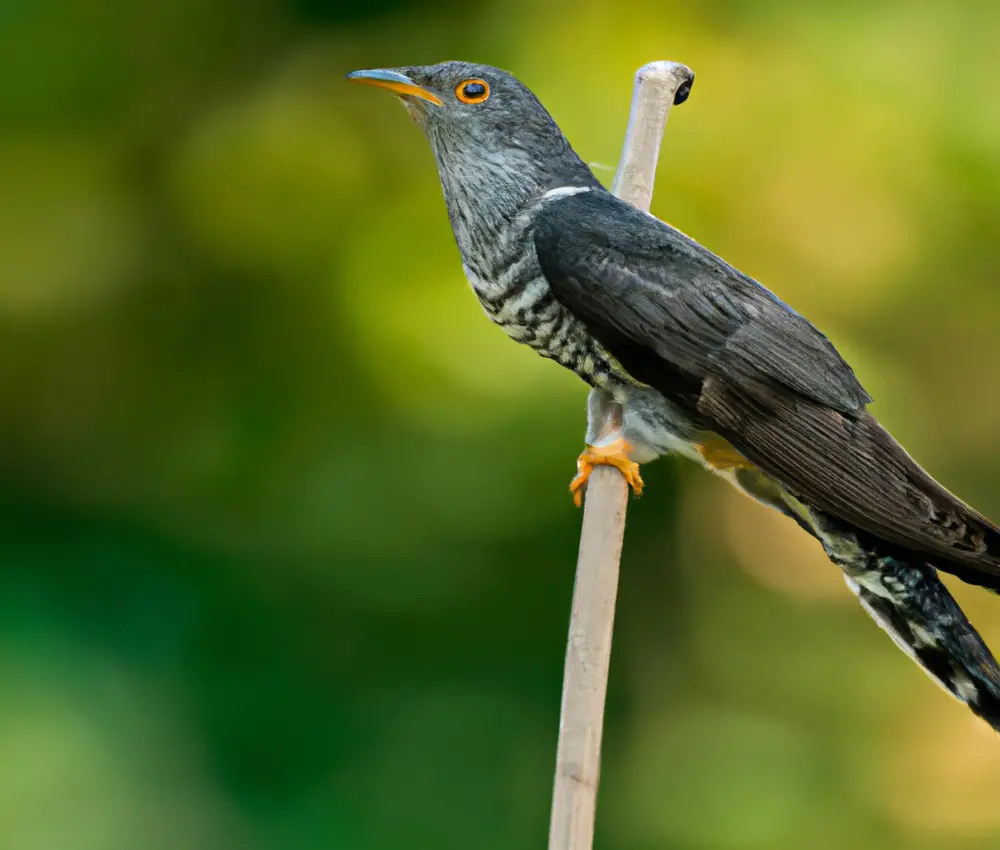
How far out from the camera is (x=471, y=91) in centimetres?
144

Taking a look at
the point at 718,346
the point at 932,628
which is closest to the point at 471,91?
the point at 718,346

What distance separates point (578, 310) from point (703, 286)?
0.15m

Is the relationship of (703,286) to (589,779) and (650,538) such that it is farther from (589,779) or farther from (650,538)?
(650,538)

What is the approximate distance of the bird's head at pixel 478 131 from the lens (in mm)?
1427

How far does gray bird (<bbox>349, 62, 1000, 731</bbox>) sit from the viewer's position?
4.43ft

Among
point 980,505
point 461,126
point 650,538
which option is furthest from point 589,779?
point 980,505

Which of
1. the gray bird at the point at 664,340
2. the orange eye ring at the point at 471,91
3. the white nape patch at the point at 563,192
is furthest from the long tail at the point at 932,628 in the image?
the orange eye ring at the point at 471,91

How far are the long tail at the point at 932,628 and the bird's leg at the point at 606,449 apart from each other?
29 centimetres

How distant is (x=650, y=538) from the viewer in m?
3.02

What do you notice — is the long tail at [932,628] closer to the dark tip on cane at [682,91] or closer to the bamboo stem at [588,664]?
the bamboo stem at [588,664]

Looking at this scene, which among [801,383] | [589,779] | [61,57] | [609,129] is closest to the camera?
[589,779]

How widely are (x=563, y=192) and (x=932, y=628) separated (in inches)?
25.4

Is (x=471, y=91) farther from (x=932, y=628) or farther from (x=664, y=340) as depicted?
(x=932, y=628)

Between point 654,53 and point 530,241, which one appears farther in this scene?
point 654,53
